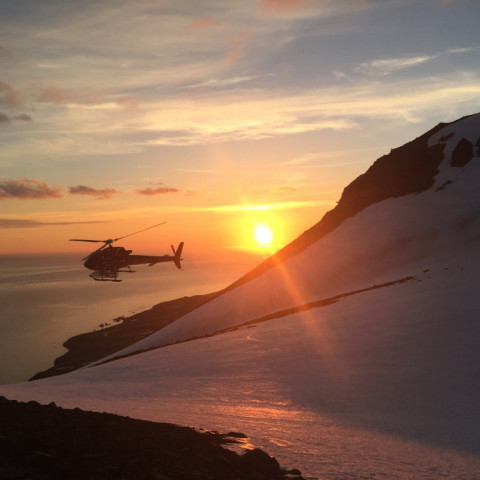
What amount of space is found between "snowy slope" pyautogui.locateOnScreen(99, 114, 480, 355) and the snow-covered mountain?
0.20 metres

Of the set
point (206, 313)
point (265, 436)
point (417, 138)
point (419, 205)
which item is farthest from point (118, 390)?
point (417, 138)

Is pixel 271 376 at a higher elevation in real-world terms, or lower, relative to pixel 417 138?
lower

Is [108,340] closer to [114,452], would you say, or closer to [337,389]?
[337,389]

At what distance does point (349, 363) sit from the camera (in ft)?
67.8

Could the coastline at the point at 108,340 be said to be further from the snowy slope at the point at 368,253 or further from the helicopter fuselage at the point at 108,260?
the helicopter fuselage at the point at 108,260

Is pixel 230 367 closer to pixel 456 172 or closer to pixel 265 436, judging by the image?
pixel 265 436

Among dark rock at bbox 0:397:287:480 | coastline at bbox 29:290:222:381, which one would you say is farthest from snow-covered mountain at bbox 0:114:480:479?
coastline at bbox 29:290:222:381

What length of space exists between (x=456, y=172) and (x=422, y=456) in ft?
192

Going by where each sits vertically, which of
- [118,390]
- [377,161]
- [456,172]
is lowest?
[118,390]

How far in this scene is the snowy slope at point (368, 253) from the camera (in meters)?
49.3

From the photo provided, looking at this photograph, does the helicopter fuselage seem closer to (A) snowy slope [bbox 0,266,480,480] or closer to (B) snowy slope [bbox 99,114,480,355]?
(B) snowy slope [bbox 99,114,480,355]

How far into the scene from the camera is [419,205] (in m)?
58.2

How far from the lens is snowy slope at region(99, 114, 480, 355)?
1943 inches

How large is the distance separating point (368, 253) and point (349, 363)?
34369 mm
